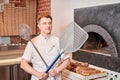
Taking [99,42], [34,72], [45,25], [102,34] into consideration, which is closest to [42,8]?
[99,42]

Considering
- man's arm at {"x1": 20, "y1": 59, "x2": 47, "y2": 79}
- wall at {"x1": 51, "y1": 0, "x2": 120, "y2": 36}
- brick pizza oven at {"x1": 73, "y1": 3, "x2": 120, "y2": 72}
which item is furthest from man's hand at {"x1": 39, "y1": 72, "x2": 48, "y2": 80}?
wall at {"x1": 51, "y1": 0, "x2": 120, "y2": 36}

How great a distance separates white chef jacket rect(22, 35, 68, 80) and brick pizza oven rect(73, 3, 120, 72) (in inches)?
34.6

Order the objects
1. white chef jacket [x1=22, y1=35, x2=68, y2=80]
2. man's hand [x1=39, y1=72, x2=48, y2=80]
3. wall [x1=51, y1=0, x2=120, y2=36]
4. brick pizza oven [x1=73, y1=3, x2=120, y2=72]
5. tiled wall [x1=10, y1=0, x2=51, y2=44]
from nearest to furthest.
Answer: man's hand [x1=39, y1=72, x2=48, y2=80] → white chef jacket [x1=22, y1=35, x2=68, y2=80] → brick pizza oven [x1=73, y1=3, x2=120, y2=72] → wall [x1=51, y1=0, x2=120, y2=36] → tiled wall [x1=10, y1=0, x2=51, y2=44]

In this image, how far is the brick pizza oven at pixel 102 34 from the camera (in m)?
2.29

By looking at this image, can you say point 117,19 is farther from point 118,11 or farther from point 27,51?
point 27,51

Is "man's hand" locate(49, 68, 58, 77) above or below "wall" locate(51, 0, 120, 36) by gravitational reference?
below

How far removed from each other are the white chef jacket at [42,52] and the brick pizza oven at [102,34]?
878mm

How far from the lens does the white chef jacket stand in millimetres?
1762

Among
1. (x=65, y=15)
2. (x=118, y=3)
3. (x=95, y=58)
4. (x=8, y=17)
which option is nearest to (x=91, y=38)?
(x=95, y=58)

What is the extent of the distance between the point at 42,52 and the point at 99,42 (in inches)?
57.4

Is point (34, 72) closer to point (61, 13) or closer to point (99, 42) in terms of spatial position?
point (99, 42)

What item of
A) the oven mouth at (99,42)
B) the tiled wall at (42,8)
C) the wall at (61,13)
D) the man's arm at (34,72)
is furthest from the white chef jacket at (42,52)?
the tiled wall at (42,8)

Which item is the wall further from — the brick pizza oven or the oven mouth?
the oven mouth

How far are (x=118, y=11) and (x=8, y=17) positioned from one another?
2.29 metres
